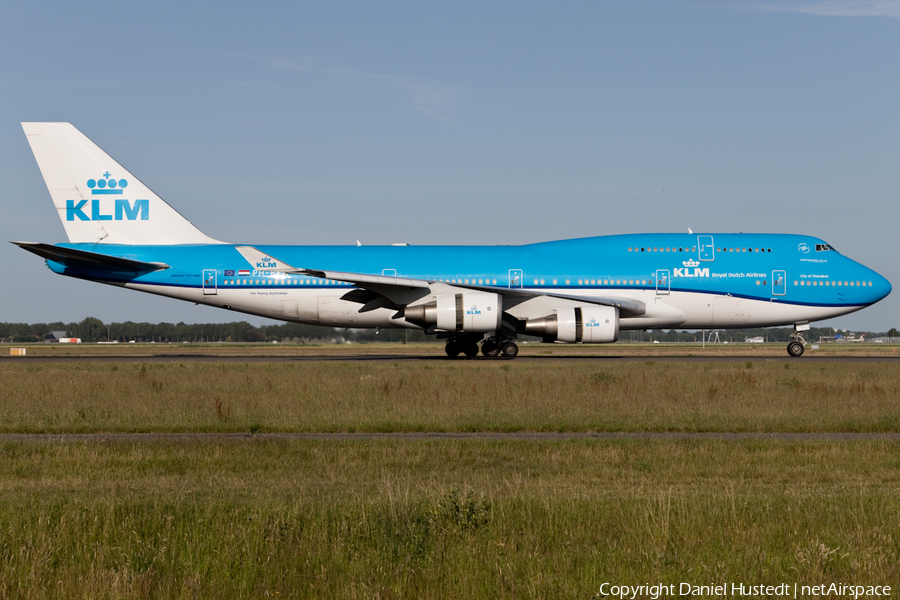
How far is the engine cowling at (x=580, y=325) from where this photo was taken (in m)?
33.9

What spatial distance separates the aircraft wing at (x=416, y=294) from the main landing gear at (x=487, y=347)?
1.90 metres

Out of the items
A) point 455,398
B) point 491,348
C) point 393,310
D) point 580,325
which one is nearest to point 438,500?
point 455,398

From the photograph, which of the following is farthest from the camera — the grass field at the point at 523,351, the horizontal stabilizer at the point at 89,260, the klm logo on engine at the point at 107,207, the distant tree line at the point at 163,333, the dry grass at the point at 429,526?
the distant tree line at the point at 163,333

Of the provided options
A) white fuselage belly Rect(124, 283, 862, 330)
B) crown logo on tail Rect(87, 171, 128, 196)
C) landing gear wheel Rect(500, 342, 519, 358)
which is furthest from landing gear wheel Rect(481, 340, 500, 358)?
crown logo on tail Rect(87, 171, 128, 196)

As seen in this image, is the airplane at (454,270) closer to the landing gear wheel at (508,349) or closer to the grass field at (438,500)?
the landing gear wheel at (508,349)

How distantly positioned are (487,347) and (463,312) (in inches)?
151

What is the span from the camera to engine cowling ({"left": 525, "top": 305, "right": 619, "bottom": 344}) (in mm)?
33938

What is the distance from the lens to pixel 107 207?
126 feet

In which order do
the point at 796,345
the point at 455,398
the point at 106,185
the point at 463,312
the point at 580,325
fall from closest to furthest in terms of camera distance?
the point at 455,398 → the point at 463,312 → the point at 580,325 → the point at 106,185 → the point at 796,345

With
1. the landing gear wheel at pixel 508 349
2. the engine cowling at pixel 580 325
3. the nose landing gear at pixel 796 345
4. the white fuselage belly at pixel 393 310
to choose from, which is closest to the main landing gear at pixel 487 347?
the landing gear wheel at pixel 508 349

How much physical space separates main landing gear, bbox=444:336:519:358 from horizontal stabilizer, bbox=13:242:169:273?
42.9 feet

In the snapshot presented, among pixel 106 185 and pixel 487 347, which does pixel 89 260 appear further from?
pixel 487 347

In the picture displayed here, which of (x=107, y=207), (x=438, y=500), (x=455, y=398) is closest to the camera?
(x=438, y=500)

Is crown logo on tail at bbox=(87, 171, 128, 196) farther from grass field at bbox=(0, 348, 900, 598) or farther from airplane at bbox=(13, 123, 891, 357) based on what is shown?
grass field at bbox=(0, 348, 900, 598)
